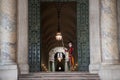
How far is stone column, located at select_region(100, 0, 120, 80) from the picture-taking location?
75.4 ft

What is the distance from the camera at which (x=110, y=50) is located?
76.2 ft

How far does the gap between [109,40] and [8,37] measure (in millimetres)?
5200

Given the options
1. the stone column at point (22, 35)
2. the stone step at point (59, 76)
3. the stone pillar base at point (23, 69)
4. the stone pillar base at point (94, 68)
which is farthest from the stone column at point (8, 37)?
the stone pillar base at point (94, 68)

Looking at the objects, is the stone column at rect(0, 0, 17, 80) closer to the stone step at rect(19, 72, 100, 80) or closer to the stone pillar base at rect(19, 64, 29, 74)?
the stone step at rect(19, 72, 100, 80)

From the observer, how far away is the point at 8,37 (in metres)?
23.1

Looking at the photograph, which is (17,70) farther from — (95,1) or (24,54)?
(95,1)

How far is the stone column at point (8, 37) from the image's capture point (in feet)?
74.7

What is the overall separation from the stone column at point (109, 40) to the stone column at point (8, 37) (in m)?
4.59

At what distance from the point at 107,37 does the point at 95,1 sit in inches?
101

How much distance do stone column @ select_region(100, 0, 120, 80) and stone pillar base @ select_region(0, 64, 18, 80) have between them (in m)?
4.44

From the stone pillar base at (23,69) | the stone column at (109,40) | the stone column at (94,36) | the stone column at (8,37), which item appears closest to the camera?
the stone column at (8,37)

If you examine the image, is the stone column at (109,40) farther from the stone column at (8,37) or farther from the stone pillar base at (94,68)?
the stone column at (8,37)

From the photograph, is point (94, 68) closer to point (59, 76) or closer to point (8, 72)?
point (59, 76)

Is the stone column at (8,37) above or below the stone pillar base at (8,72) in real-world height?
above
